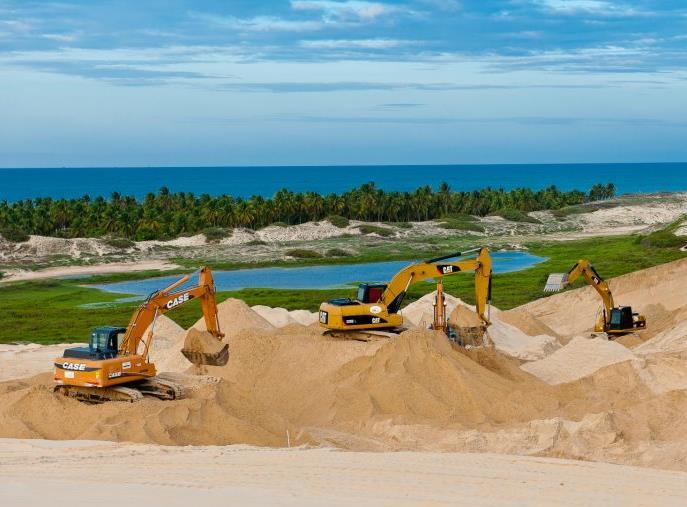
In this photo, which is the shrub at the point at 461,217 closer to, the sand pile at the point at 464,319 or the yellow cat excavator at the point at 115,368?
the sand pile at the point at 464,319

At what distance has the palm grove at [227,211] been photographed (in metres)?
86.9

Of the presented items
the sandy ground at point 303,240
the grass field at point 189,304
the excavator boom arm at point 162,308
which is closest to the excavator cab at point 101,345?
the excavator boom arm at point 162,308

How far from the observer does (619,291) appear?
48.8m

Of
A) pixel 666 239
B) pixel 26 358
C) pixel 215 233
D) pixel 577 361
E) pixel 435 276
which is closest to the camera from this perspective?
pixel 577 361

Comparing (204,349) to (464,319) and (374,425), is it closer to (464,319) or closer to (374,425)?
(374,425)

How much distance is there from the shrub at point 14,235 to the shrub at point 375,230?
29980 mm

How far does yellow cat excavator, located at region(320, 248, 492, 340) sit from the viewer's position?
101ft

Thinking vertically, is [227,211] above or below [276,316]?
above

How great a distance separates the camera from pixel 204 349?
2811 centimetres

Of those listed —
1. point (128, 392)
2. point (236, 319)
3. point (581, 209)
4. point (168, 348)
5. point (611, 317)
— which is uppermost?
point (581, 209)

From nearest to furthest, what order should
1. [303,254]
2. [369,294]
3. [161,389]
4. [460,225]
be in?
[161,389] → [369,294] → [303,254] → [460,225]

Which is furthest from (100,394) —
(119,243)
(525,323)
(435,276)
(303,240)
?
(303,240)

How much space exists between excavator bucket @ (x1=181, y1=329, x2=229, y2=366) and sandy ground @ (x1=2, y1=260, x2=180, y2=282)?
124 ft

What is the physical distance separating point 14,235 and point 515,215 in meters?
52.0
